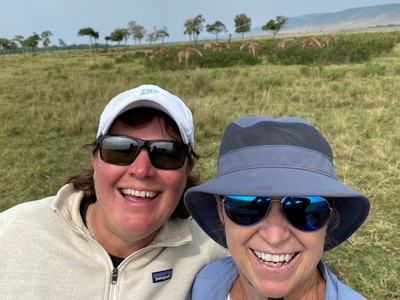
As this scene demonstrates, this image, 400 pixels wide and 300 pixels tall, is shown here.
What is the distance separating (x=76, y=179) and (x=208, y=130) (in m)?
4.76

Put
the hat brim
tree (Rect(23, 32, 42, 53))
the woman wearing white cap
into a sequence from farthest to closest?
tree (Rect(23, 32, 42, 53)) < the woman wearing white cap < the hat brim

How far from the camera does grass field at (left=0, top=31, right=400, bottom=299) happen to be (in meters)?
3.13

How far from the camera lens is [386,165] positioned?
4.62 m

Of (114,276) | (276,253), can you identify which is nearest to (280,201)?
(276,253)

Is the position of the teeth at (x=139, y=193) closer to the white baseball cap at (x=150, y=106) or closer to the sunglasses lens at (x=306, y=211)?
the white baseball cap at (x=150, y=106)

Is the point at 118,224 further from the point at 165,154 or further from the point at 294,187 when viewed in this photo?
the point at 294,187

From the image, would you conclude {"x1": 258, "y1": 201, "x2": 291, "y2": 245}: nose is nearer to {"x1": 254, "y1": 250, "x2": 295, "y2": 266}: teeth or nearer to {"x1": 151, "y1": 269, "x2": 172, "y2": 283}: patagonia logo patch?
{"x1": 254, "y1": 250, "x2": 295, "y2": 266}: teeth

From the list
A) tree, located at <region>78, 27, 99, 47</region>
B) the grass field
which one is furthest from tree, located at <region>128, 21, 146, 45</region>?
the grass field

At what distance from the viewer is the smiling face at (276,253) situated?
1142 millimetres

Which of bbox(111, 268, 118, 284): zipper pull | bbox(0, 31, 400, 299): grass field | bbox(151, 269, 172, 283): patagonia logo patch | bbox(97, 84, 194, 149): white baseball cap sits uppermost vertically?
bbox(97, 84, 194, 149): white baseball cap

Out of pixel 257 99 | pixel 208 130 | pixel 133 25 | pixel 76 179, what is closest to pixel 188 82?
pixel 257 99

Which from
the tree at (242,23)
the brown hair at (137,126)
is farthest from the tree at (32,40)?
the brown hair at (137,126)

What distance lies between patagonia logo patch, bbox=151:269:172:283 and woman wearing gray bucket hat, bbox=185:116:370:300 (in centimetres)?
45

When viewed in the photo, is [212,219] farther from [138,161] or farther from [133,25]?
[133,25]
